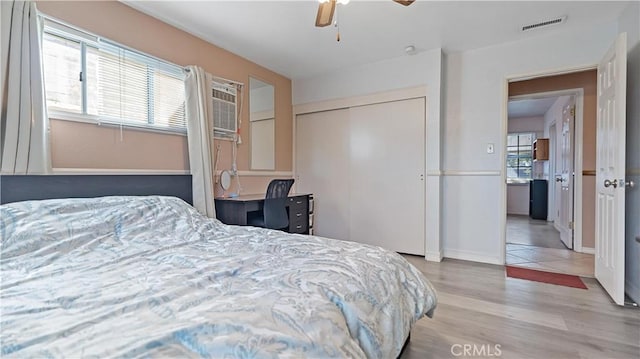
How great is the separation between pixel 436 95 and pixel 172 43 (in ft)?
9.13

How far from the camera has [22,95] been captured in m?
1.85

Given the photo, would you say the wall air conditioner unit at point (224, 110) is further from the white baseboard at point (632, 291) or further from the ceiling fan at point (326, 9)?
the white baseboard at point (632, 291)

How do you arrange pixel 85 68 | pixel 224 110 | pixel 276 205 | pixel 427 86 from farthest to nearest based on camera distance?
pixel 427 86 < pixel 224 110 < pixel 276 205 < pixel 85 68

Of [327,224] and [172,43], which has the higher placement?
[172,43]

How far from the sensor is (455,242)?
3.54 meters

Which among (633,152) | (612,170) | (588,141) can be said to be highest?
(588,141)

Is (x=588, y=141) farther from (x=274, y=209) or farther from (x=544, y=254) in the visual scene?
(x=274, y=209)

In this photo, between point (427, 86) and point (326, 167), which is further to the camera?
point (326, 167)

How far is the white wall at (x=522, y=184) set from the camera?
713 centimetres

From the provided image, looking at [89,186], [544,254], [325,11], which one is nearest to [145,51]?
[89,186]

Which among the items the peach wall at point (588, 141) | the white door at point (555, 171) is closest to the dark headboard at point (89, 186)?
the peach wall at point (588, 141)

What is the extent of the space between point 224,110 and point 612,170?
3.52 meters

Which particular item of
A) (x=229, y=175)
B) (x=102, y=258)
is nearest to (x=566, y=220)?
(x=229, y=175)

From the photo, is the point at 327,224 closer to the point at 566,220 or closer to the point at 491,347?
the point at 491,347
